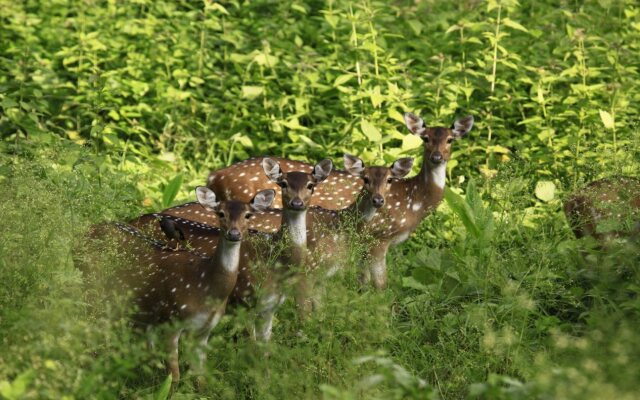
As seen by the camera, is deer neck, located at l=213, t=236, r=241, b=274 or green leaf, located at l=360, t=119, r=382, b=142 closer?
deer neck, located at l=213, t=236, r=241, b=274

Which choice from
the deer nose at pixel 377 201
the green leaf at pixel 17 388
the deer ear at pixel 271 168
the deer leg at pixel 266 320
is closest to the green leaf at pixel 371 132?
the deer nose at pixel 377 201

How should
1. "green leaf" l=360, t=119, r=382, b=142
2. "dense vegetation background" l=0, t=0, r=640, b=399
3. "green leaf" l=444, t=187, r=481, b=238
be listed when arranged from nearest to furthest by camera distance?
"dense vegetation background" l=0, t=0, r=640, b=399 < "green leaf" l=444, t=187, r=481, b=238 < "green leaf" l=360, t=119, r=382, b=142

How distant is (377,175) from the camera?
28.0 ft

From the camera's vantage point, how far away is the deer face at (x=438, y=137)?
912 centimetres

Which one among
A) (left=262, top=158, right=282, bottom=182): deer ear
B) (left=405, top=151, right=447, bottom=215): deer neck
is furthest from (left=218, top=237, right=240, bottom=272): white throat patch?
(left=405, top=151, right=447, bottom=215): deer neck

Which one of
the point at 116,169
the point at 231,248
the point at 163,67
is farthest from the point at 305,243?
the point at 163,67

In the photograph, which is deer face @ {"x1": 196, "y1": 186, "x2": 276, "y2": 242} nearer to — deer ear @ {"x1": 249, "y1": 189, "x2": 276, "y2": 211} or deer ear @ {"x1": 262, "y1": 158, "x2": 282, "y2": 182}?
deer ear @ {"x1": 249, "y1": 189, "x2": 276, "y2": 211}

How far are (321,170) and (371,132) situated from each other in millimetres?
2488

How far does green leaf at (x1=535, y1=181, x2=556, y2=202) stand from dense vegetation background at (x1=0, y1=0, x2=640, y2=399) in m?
0.01

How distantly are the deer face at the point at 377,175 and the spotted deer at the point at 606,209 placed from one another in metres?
1.23

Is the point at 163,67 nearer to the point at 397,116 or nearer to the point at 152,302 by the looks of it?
the point at 397,116

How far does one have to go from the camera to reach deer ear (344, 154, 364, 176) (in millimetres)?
8664

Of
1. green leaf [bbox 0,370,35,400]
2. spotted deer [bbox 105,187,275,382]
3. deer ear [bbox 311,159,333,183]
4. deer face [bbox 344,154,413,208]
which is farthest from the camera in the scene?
deer face [bbox 344,154,413,208]

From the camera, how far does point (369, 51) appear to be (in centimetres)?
1134
